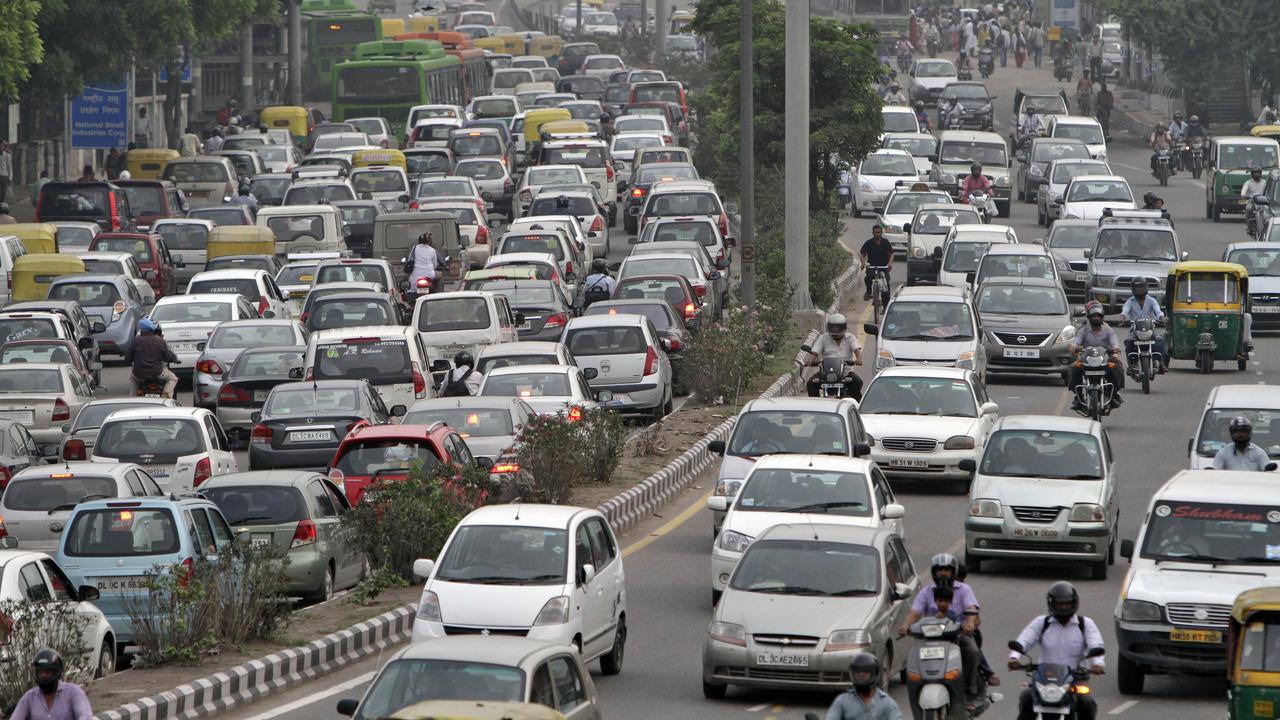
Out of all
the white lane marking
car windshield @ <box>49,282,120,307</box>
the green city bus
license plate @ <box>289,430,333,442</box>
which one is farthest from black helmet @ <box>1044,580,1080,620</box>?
the green city bus

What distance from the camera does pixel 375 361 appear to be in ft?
87.8

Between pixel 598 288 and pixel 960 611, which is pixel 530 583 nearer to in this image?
pixel 960 611

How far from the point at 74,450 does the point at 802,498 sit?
887cm

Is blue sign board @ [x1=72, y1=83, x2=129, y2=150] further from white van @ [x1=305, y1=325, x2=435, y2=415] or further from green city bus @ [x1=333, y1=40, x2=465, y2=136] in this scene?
white van @ [x1=305, y1=325, x2=435, y2=415]

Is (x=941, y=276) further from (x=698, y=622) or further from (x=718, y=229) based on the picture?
(x=698, y=622)

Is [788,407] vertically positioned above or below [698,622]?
above

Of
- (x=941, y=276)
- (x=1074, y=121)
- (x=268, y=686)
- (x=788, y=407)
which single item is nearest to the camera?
(x=268, y=686)

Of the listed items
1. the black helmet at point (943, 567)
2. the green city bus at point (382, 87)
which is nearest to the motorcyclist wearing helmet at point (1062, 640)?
the black helmet at point (943, 567)

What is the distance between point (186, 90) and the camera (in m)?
80.6

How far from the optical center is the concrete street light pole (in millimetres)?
37250

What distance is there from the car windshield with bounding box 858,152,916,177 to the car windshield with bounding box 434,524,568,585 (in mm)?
40065

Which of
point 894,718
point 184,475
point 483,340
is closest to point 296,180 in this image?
point 483,340

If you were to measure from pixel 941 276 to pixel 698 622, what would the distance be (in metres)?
22.1

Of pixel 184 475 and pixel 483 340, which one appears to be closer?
pixel 184 475
